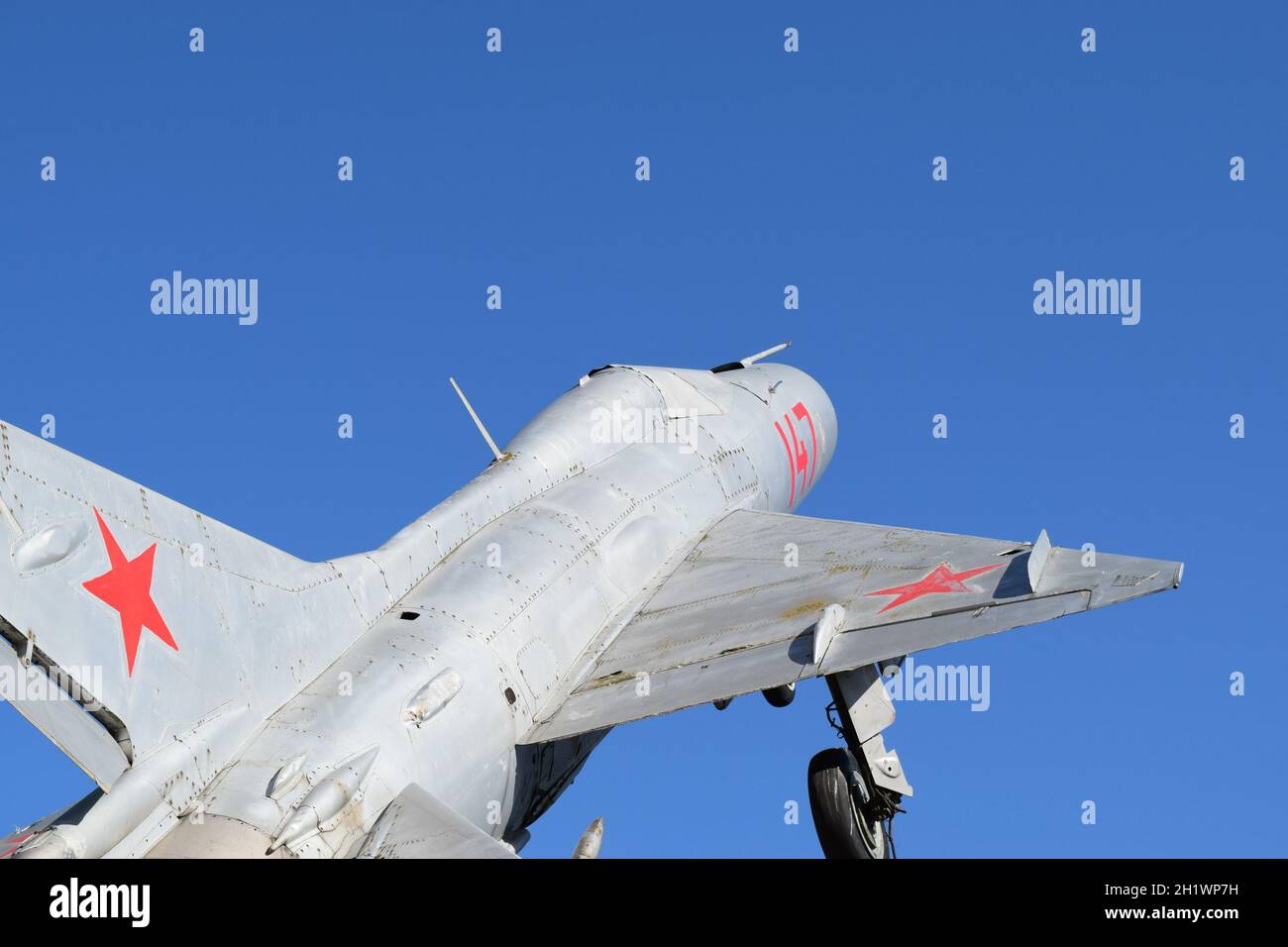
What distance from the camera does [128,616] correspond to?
15008mm

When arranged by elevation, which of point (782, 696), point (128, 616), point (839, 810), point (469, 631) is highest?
point (128, 616)

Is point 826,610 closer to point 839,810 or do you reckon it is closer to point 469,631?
point 839,810

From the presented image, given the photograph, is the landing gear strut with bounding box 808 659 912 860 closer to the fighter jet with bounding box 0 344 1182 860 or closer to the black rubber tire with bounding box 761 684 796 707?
the fighter jet with bounding box 0 344 1182 860

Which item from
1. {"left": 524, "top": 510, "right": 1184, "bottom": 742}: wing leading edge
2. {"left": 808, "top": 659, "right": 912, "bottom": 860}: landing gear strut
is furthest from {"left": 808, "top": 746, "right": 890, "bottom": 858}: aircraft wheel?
{"left": 524, "top": 510, "right": 1184, "bottom": 742}: wing leading edge

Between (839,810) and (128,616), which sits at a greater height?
(128,616)

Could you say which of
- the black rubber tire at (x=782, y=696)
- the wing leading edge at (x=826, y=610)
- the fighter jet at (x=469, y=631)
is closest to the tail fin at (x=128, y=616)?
the fighter jet at (x=469, y=631)

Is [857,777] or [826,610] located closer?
[826,610]

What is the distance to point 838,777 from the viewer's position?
20.5 meters

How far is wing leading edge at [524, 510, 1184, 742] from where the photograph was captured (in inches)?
719

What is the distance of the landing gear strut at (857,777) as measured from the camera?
20.4m

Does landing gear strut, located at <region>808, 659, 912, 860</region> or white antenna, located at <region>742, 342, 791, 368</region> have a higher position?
white antenna, located at <region>742, 342, 791, 368</region>

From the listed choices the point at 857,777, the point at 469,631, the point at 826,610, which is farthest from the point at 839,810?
the point at 469,631

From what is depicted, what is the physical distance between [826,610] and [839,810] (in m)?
2.98

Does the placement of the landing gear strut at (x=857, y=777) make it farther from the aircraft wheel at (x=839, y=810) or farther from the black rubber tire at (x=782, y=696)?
the black rubber tire at (x=782, y=696)
